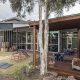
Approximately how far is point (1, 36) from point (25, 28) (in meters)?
4.59

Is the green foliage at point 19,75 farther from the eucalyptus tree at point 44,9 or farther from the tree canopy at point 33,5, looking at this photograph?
the tree canopy at point 33,5

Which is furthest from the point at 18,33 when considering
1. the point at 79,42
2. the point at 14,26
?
the point at 79,42

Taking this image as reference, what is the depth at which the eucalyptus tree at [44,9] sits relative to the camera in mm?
13914

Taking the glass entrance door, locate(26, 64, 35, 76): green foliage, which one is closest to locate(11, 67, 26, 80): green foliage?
locate(26, 64, 35, 76): green foliage

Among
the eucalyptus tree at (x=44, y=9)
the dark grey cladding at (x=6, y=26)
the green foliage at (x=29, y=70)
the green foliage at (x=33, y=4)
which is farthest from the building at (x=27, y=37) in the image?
the green foliage at (x=29, y=70)

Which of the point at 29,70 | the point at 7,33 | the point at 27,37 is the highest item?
the point at 7,33

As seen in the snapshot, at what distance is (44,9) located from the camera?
15.2 metres

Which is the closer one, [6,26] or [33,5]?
[33,5]

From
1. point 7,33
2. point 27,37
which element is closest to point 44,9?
point 27,37

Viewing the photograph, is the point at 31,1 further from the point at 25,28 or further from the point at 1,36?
the point at 1,36

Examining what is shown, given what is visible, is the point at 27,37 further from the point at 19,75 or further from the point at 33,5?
the point at 19,75

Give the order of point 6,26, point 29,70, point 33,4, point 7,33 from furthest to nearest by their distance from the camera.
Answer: point 7,33
point 6,26
point 33,4
point 29,70

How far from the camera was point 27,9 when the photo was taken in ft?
57.1

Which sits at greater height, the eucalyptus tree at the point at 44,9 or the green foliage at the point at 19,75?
the eucalyptus tree at the point at 44,9
